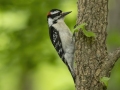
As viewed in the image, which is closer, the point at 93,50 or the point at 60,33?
the point at 93,50

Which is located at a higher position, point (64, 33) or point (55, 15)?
point (55, 15)

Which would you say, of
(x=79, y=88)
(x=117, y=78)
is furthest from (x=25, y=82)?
(x=79, y=88)

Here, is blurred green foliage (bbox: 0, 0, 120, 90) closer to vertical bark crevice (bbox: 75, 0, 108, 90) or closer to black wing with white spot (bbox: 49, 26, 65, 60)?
black wing with white spot (bbox: 49, 26, 65, 60)

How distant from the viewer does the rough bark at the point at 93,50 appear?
3930mm

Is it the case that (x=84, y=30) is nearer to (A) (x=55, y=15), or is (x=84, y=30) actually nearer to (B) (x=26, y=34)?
(A) (x=55, y=15)

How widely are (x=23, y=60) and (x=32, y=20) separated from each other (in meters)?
0.77

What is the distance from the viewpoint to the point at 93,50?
397 cm

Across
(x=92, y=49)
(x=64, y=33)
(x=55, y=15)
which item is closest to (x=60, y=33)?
(x=64, y=33)

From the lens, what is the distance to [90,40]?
4.00 meters

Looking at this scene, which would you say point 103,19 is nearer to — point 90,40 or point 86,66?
point 90,40

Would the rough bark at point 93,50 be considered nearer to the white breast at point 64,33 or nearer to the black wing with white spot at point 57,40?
the white breast at point 64,33

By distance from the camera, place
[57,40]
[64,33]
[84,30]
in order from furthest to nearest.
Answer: [57,40], [64,33], [84,30]

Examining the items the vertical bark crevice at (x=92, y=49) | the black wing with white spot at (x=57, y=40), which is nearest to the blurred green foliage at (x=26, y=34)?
the black wing with white spot at (x=57, y=40)

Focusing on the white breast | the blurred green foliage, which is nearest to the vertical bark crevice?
the white breast
